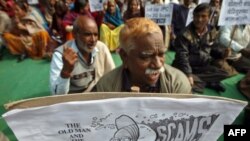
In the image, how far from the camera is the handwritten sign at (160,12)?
397 centimetres

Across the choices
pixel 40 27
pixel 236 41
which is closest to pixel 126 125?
pixel 236 41

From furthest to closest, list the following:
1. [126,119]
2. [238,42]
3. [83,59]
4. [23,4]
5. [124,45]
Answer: [23,4]
[238,42]
[83,59]
[124,45]
[126,119]

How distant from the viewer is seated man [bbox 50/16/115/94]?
8.61 ft

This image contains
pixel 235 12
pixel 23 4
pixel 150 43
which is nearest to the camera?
pixel 150 43

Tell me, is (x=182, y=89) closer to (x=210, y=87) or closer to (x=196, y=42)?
(x=196, y=42)

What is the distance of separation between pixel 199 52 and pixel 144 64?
2.51 m

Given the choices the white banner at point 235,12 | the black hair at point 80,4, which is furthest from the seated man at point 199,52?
the black hair at point 80,4

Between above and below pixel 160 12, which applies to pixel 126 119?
below

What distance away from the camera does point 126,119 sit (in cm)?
140

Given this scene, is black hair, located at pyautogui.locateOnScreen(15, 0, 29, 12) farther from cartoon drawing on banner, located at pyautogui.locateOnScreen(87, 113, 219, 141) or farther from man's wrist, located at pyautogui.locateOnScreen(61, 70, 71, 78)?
cartoon drawing on banner, located at pyautogui.locateOnScreen(87, 113, 219, 141)

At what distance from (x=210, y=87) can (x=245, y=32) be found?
128cm

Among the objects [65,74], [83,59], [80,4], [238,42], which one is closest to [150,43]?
[65,74]

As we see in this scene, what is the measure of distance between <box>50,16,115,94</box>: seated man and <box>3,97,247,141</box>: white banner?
1.03 metres

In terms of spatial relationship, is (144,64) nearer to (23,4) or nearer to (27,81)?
(27,81)
